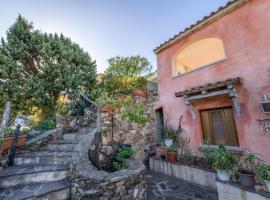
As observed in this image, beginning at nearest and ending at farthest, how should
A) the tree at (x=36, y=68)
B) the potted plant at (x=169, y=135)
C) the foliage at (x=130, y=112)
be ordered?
the foliage at (x=130, y=112) < the potted plant at (x=169, y=135) < the tree at (x=36, y=68)

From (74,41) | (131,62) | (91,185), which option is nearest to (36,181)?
(91,185)

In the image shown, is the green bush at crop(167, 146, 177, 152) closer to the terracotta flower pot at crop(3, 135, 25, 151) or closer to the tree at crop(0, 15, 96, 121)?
the terracotta flower pot at crop(3, 135, 25, 151)

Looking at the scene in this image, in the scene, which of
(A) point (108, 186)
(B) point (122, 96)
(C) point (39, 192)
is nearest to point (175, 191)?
(A) point (108, 186)

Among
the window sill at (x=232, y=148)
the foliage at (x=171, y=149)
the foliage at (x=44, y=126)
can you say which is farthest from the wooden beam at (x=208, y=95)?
the foliage at (x=44, y=126)

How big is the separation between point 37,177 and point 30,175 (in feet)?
0.53

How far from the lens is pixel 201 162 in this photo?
4484 mm

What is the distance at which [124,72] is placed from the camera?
297 inches

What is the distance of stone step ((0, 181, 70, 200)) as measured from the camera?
2.52m

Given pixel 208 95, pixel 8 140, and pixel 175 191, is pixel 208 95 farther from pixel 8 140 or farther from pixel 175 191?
Answer: pixel 8 140

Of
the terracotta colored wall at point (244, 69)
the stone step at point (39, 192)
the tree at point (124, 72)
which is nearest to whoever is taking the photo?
the stone step at point (39, 192)

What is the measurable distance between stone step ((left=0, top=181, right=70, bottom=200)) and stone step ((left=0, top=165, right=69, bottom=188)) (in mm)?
125

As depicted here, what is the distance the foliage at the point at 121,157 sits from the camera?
3.87 metres

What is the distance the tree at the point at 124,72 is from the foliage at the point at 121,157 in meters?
3.45

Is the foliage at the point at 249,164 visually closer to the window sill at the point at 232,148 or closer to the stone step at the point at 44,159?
the window sill at the point at 232,148
